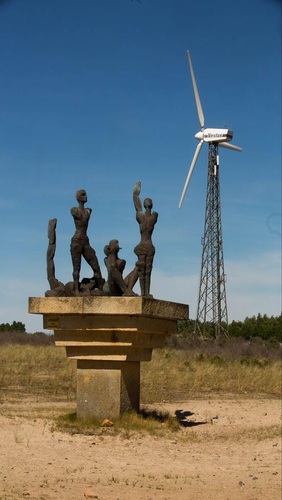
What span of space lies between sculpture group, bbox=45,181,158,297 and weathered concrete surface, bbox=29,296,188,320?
0.43 metres

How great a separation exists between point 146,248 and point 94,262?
106 cm

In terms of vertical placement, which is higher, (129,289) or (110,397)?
(129,289)

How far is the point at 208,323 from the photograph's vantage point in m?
47.5

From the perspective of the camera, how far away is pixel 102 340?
13.7 metres

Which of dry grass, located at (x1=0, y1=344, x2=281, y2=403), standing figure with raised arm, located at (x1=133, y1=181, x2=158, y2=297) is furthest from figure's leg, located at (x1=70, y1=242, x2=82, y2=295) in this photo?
dry grass, located at (x1=0, y1=344, x2=281, y2=403)

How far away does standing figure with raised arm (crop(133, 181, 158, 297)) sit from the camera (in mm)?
14102

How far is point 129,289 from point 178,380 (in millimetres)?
9374

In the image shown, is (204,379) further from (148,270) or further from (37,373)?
(148,270)

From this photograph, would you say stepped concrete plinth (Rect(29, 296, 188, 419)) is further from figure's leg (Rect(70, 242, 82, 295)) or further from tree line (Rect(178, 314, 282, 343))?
tree line (Rect(178, 314, 282, 343))

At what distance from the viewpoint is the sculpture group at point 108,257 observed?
45.7 feet

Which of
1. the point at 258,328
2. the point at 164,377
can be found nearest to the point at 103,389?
the point at 164,377

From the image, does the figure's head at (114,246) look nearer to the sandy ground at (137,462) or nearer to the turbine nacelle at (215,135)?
the sandy ground at (137,462)

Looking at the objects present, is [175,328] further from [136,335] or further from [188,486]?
[188,486]

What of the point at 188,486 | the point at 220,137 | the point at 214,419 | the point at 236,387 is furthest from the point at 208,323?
the point at 188,486
